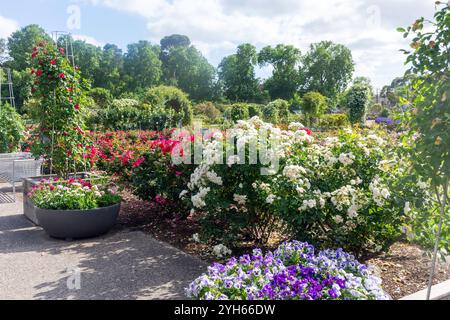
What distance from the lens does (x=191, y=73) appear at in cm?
5178

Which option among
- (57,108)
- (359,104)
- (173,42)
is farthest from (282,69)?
(57,108)

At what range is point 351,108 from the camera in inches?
1067

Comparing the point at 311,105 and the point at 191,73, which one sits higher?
the point at 191,73

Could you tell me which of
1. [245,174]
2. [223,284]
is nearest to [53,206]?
[245,174]

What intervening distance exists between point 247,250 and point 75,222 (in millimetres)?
2004

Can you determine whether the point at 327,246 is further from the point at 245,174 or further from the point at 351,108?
the point at 351,108

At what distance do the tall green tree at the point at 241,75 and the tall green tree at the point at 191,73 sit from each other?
6.24 feet

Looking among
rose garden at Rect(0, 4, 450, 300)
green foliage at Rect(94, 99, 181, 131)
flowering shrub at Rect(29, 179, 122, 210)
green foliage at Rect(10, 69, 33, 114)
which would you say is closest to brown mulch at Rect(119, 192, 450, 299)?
rose garden at Rect(0, 4, 450, 300)

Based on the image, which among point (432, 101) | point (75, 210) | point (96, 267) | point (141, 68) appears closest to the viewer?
point (432, 101)

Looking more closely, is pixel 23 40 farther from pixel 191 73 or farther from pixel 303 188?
pixel 303 188

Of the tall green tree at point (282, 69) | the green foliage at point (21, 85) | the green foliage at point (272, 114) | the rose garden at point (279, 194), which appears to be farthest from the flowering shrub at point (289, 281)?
the tall green tree at point (282, 69)

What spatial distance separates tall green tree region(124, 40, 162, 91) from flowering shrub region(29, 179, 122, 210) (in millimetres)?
41976
